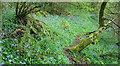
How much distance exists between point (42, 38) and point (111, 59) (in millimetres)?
4729

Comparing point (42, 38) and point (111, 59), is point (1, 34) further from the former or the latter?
point (111, 59)

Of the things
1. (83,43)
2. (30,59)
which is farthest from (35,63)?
(83,43)

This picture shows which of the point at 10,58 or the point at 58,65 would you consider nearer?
the point at 10,58

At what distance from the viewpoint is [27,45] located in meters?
4.38

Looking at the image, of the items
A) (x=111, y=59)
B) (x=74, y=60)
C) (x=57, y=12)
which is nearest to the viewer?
(x=74, y=60)

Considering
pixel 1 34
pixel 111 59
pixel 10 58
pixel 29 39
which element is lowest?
pixel 111 59

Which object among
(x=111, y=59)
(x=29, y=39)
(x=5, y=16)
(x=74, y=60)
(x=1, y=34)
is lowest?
(x=111, y=59)

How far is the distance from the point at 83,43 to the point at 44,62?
252 centimetres

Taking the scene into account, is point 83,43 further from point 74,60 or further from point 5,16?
point 5,16

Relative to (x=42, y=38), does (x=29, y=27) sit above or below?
above

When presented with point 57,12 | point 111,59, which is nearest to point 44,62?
point 111,59

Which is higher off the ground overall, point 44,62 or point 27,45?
point 27,45

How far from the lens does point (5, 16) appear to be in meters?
5.23

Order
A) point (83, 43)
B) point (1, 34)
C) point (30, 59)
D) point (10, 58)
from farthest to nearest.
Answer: point (83, 43) < point (1, 34) < point (30, 59) < point (10, 58)
